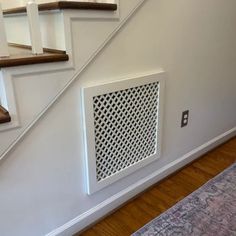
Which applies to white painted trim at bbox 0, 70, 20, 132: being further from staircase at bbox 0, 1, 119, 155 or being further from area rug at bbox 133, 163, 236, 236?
area rug at bbox 133, 163, 236, 236

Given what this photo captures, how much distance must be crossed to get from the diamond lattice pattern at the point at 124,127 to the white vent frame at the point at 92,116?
0.02 metres

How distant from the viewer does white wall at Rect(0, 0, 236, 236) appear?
1.05 meters

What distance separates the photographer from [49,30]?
3.39ft

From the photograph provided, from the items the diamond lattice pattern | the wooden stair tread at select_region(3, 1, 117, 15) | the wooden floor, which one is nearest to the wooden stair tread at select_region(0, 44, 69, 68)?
the wooden stair tread at select_region(3, 1, 117, 15)

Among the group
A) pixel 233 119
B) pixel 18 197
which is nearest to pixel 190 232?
pixel 18 197

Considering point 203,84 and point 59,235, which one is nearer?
point 59,235

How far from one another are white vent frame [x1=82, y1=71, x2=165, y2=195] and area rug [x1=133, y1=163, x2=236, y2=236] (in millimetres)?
326

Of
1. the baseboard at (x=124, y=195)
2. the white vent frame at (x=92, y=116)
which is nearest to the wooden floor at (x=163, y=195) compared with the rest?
the baseboard at (x=124, y=195)

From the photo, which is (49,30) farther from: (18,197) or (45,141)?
(18,197)

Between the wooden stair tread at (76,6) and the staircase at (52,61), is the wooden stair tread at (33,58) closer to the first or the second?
the staircase at (52,61)

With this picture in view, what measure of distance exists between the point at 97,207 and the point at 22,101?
0.77m

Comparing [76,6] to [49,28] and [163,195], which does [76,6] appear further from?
[163,195]

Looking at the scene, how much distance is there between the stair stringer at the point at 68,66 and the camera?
3.01 ft

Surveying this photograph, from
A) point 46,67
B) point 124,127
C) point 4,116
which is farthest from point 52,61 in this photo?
point 124,127
